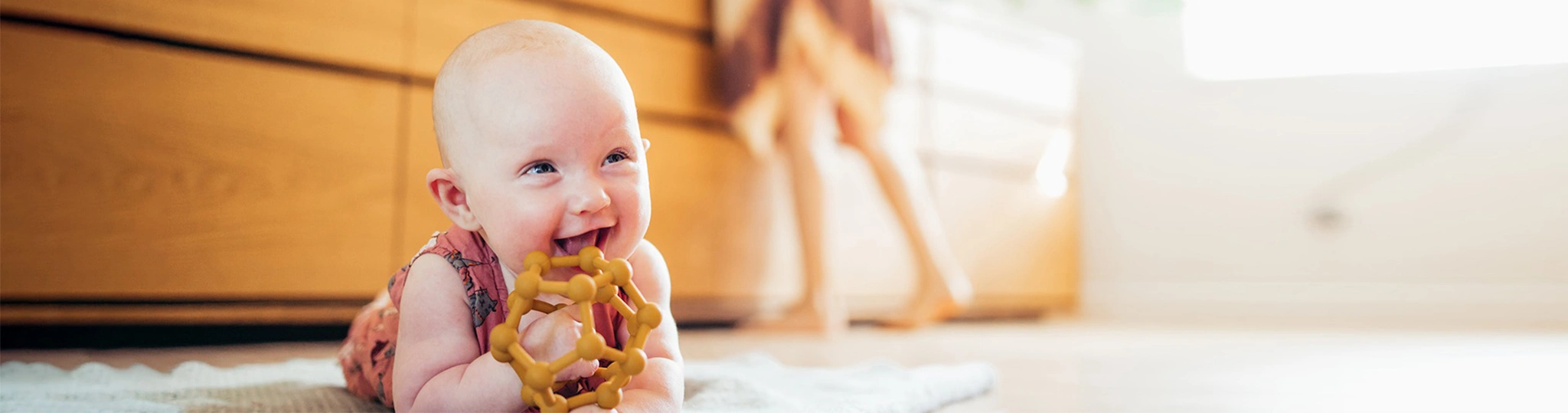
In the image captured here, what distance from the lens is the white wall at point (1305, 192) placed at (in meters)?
2.74

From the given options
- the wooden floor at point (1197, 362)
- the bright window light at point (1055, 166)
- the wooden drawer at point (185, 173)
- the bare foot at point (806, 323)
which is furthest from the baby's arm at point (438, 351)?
the bright window light at point (1055, 166)

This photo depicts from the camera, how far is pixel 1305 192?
3047mm

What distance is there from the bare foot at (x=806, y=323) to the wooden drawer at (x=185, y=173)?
0.73 m

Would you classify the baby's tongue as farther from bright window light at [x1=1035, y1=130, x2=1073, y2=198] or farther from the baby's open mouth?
bright window light at [x1=1035, y1=130, x2=1073, y2=198]

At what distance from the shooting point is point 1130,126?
3.37 meters

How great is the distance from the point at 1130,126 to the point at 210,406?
295cm

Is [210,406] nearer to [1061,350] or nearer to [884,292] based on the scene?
[1061,350]

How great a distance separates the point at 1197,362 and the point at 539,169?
3.59 feet

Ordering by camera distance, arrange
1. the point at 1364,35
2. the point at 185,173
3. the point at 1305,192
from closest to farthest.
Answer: the point at 185,173, the point at 1364,35, the point at 1305,192

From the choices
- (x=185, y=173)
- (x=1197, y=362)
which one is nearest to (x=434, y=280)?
(x=185, y=173)

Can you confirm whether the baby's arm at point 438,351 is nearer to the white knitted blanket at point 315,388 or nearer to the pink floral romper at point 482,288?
the pink floral romper at point 482,288

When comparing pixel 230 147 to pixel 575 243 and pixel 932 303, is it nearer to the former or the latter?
pixel 575 243

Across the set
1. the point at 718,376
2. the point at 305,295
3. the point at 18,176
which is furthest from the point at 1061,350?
the point at 18,176

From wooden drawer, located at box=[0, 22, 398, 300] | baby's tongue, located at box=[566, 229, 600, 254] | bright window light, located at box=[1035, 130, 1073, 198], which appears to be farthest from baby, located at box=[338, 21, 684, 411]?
bright window light, located at box=[1035, 130, 1073, 198]
